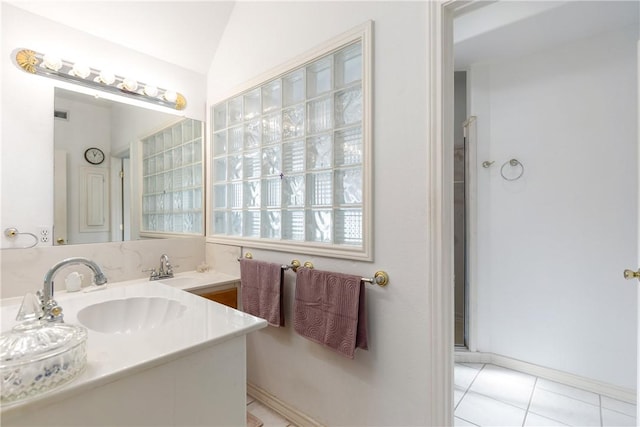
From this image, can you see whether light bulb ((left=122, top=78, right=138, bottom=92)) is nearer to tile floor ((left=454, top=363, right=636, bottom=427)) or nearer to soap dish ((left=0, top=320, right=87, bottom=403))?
soap dish ((left=0, top=320, right=87, bottom=403))

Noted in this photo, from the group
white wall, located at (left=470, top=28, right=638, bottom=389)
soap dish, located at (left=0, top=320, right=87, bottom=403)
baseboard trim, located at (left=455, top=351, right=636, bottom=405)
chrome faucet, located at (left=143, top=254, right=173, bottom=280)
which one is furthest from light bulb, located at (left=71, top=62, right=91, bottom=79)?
baseboard trim, located at (left=455, top=351, right=636, bottom=405)

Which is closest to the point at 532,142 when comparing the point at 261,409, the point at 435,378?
the point at 435,378

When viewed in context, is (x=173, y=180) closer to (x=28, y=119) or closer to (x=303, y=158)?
(x=28, y=119)

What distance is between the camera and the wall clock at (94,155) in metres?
1.78

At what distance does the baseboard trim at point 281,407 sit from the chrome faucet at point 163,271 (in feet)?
3.00

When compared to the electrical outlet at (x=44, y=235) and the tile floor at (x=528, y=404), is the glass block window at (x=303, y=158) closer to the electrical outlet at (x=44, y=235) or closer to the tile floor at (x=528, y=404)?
the electrical outlet at (x=44, y=235)

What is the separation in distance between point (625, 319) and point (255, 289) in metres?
2.27

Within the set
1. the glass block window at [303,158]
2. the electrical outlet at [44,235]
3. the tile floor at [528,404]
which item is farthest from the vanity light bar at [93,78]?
the tile floor at [528,404]

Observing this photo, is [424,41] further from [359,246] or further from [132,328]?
[132,328]

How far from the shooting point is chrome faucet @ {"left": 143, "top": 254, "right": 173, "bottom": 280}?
1.99 meters

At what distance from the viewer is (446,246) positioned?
45.8 inches

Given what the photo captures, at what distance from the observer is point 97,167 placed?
182cm

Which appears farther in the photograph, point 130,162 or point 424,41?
point 130,162

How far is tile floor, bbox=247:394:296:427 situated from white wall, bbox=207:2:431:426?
161 millimetres
